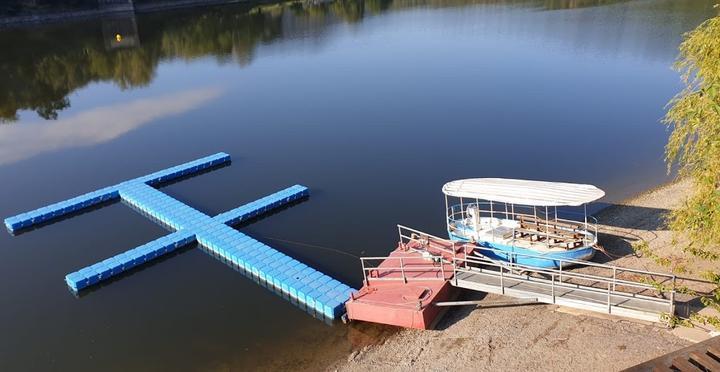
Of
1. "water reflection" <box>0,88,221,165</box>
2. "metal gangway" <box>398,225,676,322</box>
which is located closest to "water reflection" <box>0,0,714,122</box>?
"water reflection" <box>0,88,221,165</box>

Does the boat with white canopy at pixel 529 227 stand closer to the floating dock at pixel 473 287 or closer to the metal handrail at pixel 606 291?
the floating dock at pixel 473 287

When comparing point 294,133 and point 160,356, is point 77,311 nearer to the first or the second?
point 160,356

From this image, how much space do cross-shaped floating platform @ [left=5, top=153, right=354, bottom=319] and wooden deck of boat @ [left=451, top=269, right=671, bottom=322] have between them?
517 cm

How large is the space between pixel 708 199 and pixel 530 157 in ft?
72.6

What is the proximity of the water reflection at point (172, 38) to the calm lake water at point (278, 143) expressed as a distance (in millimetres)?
606

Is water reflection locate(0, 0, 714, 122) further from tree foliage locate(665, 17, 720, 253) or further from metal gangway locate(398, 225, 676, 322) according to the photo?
tree foliage locate(665, 17, 720, 253)

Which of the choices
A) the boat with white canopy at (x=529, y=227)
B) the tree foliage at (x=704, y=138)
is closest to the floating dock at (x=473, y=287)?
the boat with white canopy at (x=529, y=227)

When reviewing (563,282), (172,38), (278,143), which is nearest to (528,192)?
(563,282)

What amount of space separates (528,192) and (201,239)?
51.2 feet

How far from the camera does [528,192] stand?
21.2m

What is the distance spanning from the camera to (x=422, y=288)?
19406mm

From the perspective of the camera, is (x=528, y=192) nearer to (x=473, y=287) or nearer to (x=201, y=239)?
(x=473, y=287)

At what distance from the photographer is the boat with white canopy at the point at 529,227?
20.7m

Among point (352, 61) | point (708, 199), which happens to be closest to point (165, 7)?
point (352, 61)
